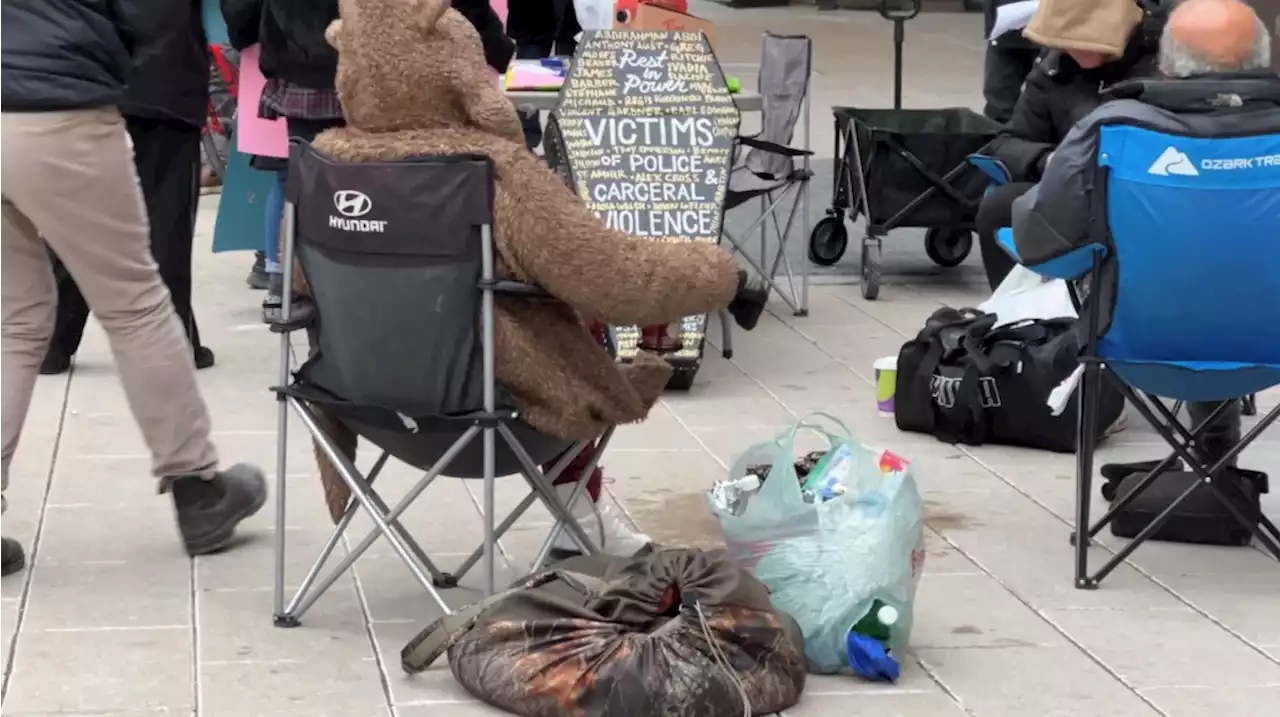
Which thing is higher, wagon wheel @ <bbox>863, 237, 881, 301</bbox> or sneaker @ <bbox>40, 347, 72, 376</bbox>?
sneaker @ <bbox>40, 347, 72, 376</bbox>

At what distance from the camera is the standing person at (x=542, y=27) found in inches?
387

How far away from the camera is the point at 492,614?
396 cm

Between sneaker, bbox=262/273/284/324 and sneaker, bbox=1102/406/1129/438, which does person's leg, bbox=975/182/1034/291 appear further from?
sneaker, bbox=262/273/284/324

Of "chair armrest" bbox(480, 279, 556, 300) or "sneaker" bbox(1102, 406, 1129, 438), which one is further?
"sneaker" bbox(1102, 406, 1129, 438)

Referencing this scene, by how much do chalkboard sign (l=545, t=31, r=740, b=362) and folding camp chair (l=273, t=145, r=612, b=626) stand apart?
9.14ft

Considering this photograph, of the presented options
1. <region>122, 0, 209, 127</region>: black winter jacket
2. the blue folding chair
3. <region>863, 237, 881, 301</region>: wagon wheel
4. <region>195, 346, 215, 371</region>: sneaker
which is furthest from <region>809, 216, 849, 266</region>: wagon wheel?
the blue folding chair

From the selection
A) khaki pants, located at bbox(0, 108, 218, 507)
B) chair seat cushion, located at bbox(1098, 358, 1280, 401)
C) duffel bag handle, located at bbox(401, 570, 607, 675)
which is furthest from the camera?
chair seat cushion, located at bbox(1098, 358, 1280, 401)

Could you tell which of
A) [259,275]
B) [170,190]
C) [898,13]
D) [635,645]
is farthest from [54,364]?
[898,13]

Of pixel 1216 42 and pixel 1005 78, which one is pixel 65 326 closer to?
pixel 1216 42

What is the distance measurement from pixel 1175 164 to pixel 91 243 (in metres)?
2.45

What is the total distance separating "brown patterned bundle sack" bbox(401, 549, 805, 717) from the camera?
3.75 m

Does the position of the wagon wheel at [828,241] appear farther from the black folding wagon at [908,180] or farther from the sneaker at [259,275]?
the sneaker at [259,275]

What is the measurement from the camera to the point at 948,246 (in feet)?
29.1

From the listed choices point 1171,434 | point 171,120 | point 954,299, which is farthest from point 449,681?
point 954,299
